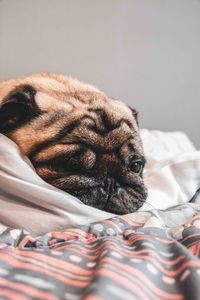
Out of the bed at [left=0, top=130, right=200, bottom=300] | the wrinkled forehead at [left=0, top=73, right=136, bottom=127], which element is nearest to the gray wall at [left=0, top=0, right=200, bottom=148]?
the wrinkled forehead at [left=0, top=73, right=136, bottom=127]

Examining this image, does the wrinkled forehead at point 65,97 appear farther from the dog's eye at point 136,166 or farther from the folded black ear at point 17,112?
the dog's eye at point 136,166

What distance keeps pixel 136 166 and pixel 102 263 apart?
20.3 inches

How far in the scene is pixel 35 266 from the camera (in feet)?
1.64

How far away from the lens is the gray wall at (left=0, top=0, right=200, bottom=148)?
1945mm

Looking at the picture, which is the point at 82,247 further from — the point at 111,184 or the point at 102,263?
the point at 111,184

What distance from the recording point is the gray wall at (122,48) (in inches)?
76.6

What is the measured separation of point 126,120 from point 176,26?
137 cm

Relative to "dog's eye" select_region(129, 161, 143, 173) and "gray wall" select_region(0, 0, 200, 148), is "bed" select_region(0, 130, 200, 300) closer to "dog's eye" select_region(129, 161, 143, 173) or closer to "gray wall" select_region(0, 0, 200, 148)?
"dog's eye" select_region(129, 161, 143, 173)

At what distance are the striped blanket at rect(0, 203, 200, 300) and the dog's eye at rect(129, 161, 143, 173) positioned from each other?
28 centimetres

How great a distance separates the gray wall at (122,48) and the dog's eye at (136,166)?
45.3 inches

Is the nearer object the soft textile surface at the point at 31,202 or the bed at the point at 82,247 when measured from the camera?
the bed at the point at 82,247

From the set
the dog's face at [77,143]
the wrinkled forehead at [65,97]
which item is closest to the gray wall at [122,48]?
the wrinkled forehead at [65,97]

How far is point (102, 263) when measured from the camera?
50 centimetres

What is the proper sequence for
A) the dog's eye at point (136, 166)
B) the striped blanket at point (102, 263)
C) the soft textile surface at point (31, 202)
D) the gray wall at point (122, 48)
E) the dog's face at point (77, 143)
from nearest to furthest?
1. the striped blanket at point (102, 263)
2. the soft textile surface at point (31, 202)
3. the dog's face at point (77, 143)
4. the dog's eye at point (136, 166)
5. the gray wall at point (122, 48)
